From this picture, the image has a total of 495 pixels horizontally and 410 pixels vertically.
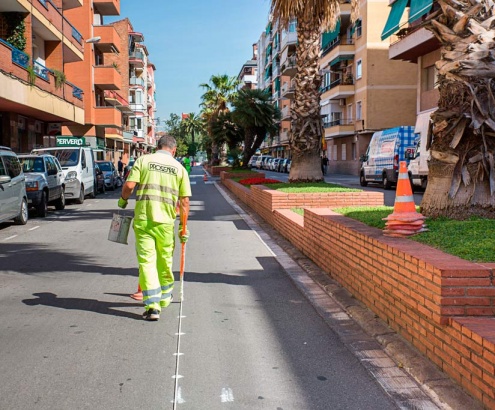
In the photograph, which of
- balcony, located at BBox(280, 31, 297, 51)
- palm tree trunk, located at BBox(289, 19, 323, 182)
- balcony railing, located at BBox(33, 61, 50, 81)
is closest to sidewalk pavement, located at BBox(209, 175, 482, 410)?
palm tree trunk, located at BBox(289, 19, 323, 182)

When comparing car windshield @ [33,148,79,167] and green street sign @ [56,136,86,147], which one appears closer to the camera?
car windshield @ [33,148,79,167]

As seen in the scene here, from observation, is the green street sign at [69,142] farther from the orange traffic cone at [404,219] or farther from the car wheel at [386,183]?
the orange traffic cone at [404,219]

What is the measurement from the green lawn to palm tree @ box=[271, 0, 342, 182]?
9487 mm

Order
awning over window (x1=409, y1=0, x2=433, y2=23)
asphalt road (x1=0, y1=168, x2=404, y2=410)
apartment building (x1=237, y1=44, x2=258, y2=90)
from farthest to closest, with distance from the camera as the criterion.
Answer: apartment building (x1=237, y1=44, x2=258, y2=90) < awning over window (x1=409, y1=0, x2=433, y2=23) < asphalt road (x1=0, y1=168, x2=404, y2=410)

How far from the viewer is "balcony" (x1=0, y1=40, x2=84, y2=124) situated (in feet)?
66.1

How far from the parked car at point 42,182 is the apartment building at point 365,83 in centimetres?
2904

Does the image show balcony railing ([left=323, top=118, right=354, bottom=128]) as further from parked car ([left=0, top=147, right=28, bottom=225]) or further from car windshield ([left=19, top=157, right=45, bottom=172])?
parked car ([left=0, top=147, right=28, bottom=225])

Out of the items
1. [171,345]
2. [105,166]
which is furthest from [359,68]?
[171,345]

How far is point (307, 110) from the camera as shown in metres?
16.8

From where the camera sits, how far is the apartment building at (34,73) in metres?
21.4

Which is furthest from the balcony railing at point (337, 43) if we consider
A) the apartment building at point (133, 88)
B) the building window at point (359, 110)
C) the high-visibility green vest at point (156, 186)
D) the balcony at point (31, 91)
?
the high-visibility green vest at point (156, 186)

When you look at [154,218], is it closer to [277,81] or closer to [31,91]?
[31,91]

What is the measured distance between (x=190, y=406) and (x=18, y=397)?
1134 mm

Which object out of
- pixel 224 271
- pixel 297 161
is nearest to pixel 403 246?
pixel 224 271
